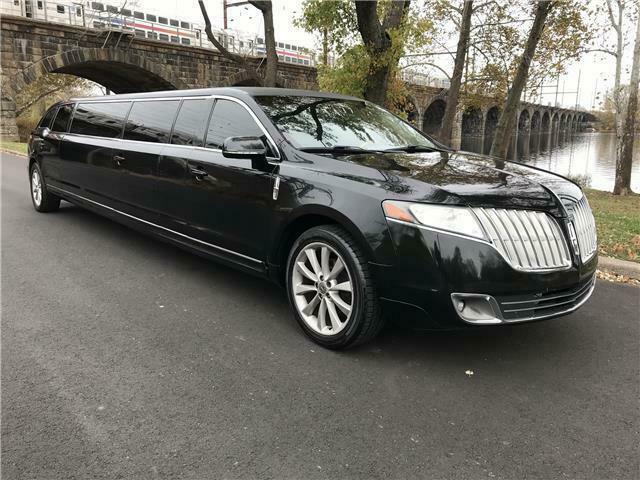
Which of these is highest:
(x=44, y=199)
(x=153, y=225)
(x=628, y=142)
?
(x=628, y=142)

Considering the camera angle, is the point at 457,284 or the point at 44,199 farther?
the point at 44,199

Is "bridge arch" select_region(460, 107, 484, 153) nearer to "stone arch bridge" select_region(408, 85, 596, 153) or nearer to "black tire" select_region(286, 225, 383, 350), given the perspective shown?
"stone arch bridge" select_region(408, 85, 596, 153)

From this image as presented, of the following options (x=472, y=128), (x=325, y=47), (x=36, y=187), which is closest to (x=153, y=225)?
(x=36, y=187)

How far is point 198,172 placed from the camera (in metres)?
4.25

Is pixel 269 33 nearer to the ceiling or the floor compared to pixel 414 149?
nearer to the ceiling

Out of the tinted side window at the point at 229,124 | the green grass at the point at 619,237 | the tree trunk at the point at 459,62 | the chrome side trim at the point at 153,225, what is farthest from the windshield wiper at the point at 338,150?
the tree trunk at the point at 459,62

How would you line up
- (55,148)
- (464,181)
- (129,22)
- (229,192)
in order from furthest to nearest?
(129,22) → (55,148) → (229,192) → (464,181)

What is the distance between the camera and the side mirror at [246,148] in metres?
3.65

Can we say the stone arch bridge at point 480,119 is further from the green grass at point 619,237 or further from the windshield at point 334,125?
the windshield at point 334,125

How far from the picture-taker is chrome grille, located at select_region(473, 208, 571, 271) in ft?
9.40

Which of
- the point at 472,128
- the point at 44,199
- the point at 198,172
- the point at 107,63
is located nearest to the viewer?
the point at 198,172

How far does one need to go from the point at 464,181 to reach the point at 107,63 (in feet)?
108

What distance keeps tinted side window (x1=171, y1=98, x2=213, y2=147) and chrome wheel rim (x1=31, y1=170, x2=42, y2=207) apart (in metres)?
3.86

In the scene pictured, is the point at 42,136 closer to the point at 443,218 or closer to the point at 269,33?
the point at 443,218
